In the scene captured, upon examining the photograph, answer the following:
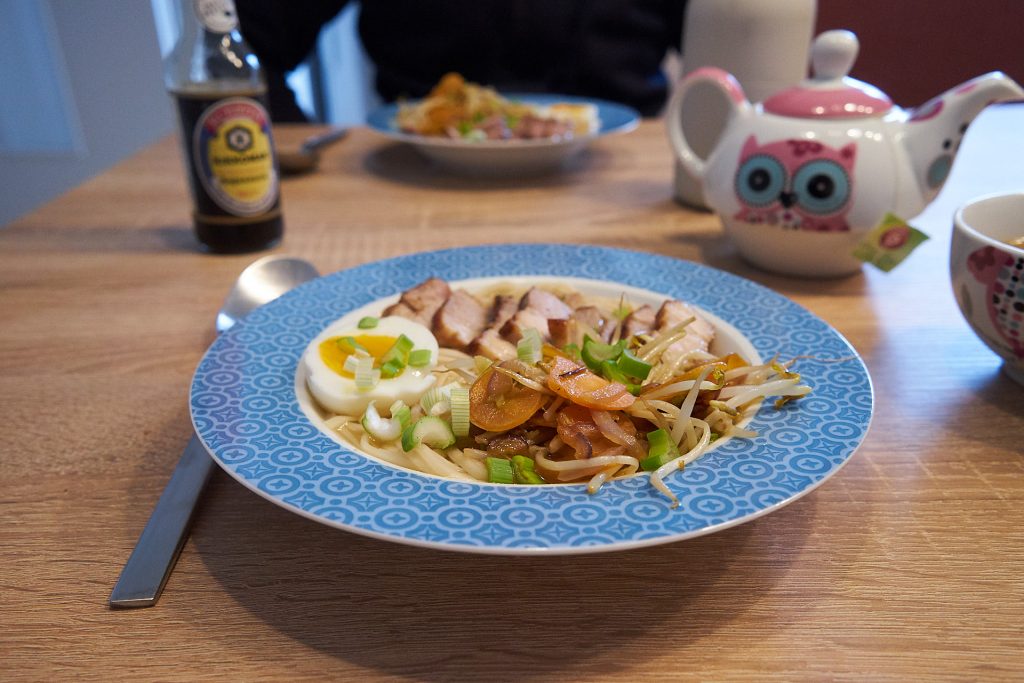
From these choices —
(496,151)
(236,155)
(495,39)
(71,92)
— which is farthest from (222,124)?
(71,92)

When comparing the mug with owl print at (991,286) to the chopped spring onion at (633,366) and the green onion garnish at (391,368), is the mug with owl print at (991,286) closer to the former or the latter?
the chopped spring onion at (633,366)

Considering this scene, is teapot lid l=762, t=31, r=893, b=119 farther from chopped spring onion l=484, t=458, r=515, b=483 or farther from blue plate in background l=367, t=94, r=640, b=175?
chopped spring onion l=484, t=458, r=515, b=483

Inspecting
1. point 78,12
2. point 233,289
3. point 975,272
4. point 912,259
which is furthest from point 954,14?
point 78,12

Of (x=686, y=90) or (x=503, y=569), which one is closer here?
(x=503, y=569)

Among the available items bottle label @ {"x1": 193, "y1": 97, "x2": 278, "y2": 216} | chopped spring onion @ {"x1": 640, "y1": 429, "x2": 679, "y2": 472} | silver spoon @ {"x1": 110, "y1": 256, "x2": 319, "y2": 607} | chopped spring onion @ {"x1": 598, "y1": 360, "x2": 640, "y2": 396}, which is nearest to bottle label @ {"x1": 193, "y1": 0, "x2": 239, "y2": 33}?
bottle label @ {"x1": 193, "y1": 97, "x2": 278, "y2": 216}

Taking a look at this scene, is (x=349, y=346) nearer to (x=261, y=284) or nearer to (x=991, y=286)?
(x=261, y=284)

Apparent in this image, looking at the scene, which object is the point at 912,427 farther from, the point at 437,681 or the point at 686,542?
the point at 437,681
